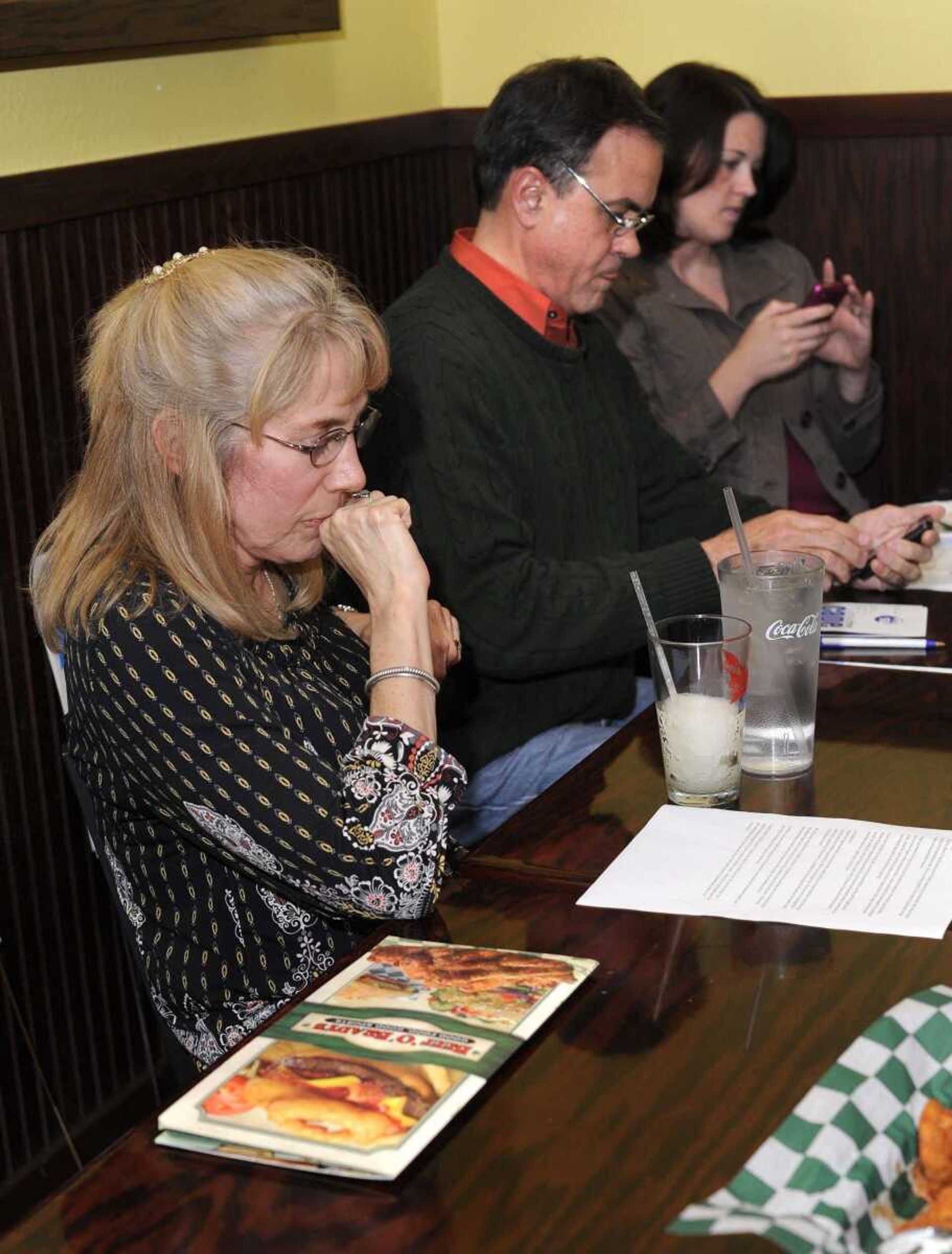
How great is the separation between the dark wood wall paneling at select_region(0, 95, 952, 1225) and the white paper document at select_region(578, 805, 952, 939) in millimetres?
1069

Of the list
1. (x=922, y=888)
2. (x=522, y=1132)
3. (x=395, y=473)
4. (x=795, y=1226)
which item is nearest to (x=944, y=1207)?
(x=795, y=1226)

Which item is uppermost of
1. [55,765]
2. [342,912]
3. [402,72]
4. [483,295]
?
[402,72]

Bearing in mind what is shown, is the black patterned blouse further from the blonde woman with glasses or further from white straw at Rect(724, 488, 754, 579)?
white straw at Rect(724, 488, 754, 579)

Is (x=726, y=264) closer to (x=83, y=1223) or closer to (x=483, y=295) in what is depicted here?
(x=483, y=295)

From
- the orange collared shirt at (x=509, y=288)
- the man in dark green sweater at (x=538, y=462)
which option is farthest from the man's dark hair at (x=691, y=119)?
the orange collared shirt at (x=509, y=288)

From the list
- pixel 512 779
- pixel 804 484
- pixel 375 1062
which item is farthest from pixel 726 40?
pixel 375 1062

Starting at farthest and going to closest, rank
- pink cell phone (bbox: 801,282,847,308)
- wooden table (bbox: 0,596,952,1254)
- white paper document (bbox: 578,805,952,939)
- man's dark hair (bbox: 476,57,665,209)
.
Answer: pink cell phone (bbox: 801,282,847,308) < man's dark hair (bbox: 476,57,665,209) < white paper document (bbox: 578,805,952,939) < wooden table (bbox: 0,596,952,1254)

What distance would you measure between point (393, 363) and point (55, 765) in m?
0.72

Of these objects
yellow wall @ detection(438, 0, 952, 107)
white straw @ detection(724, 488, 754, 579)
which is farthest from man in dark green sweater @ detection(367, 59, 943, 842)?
yellow wall @ detection(438, 0, 952, 107)

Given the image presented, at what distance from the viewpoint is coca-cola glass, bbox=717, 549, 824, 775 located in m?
1.49

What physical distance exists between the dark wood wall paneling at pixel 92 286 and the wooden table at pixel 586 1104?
99 centimetres

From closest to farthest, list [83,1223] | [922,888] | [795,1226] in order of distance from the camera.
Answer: [795,1226], [83,1223], [922,888]

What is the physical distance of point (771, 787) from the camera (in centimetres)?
146

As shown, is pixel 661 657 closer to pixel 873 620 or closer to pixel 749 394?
pixel 873 620
